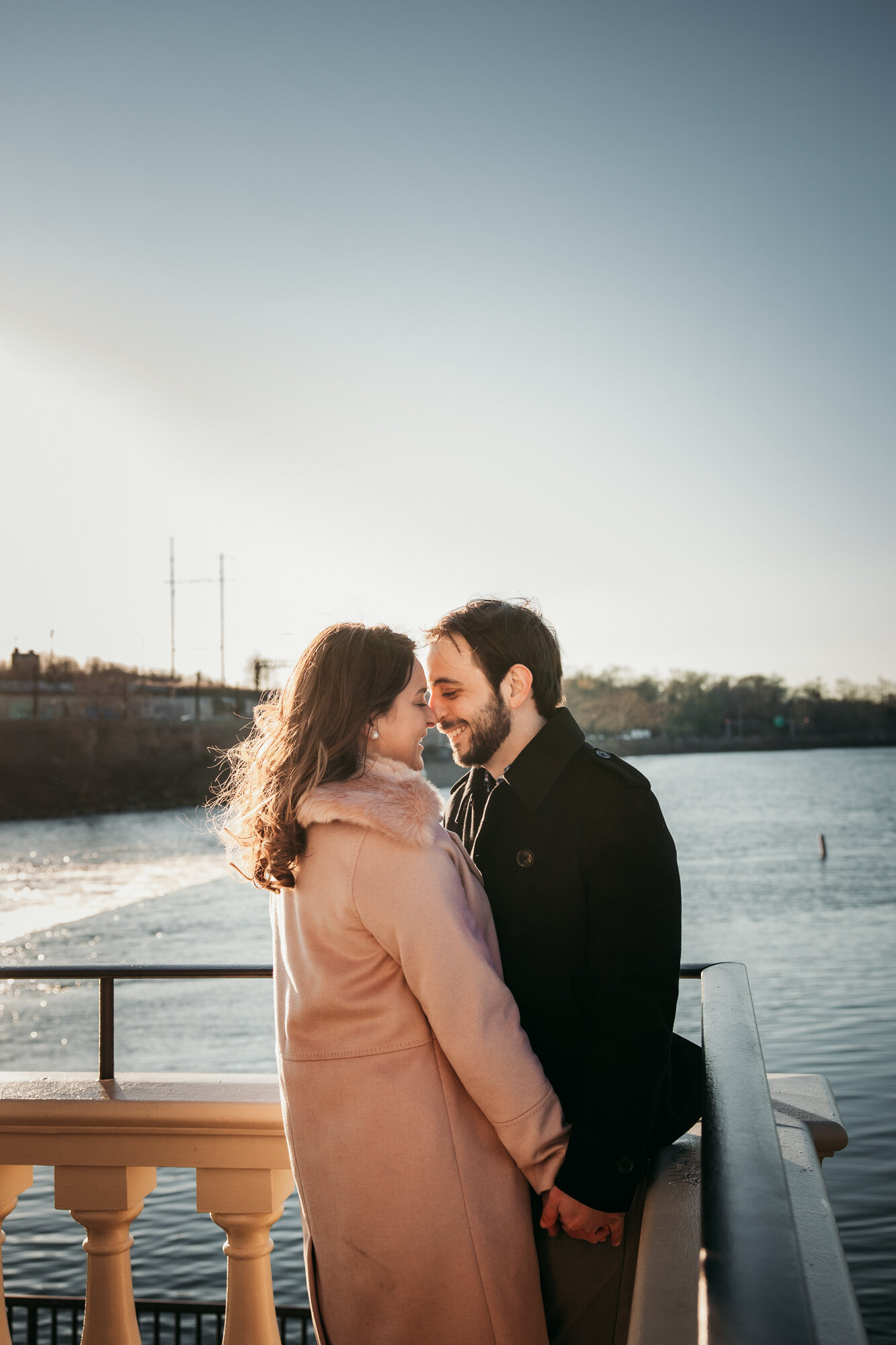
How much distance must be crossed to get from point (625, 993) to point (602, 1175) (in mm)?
299

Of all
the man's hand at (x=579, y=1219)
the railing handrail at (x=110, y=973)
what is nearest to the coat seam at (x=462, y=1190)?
the man's hand at (x=579, y=1219)

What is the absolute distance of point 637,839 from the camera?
195 centimetres

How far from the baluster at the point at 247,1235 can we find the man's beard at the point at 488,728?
106cm

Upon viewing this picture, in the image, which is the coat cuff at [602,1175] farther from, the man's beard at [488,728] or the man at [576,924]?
the man's beard at [488,728]

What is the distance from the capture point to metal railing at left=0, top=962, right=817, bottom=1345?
0.68 metres

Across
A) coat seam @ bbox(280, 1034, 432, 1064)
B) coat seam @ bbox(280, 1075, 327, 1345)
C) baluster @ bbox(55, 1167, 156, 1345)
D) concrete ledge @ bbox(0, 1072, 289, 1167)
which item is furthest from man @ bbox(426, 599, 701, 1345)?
→ baluster @ bbox(55, 1167, 156, 1345)

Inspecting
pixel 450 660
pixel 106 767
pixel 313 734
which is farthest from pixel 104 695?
pixel 313 734

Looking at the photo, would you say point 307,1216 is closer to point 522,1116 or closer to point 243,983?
point 522,1116

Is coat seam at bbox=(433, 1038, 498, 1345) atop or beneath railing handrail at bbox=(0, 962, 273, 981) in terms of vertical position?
beneath

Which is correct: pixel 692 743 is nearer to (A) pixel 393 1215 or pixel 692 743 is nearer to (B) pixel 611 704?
(B) pixel 611 704

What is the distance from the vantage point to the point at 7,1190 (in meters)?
2.51

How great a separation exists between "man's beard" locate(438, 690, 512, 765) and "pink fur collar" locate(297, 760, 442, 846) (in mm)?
355

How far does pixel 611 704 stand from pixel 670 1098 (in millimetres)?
101841

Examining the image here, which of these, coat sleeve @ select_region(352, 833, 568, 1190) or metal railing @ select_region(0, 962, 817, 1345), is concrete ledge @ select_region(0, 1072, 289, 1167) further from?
metal railing @ select_region(0, 962, 817, 1345)
